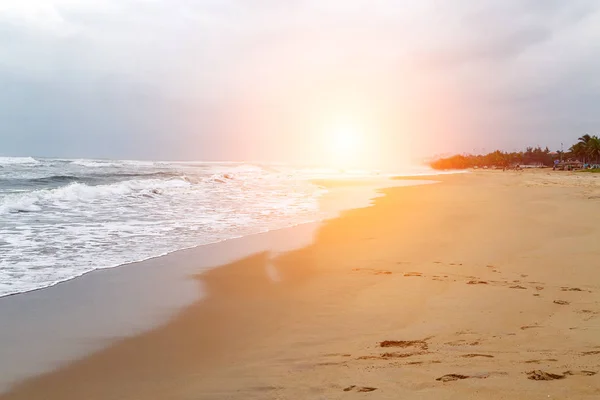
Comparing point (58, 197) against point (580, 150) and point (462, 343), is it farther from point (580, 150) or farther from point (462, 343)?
point (580, 150)

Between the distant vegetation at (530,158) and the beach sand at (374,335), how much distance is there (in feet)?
349

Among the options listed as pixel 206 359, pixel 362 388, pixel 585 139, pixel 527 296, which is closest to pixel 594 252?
pixel 527 296

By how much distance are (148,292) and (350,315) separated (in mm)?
3092

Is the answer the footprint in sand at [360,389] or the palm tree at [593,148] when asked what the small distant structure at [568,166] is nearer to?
the palm tree at [593,148]

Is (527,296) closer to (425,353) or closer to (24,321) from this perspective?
(425,353)

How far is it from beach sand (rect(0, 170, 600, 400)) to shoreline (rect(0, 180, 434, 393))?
264 mm

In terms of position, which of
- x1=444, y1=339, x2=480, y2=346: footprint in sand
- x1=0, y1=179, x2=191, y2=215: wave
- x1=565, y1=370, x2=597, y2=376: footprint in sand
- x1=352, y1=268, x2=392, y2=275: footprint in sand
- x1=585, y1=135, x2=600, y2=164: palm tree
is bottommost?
x1=352, y1=268, x2=392, y2=275: footprint in sand

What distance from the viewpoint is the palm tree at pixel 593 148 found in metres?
95.0

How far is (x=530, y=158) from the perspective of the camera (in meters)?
146

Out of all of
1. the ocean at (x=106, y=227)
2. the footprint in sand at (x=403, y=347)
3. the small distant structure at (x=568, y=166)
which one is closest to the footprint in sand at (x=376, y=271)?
the footprint in sand at (x=403, y=347)

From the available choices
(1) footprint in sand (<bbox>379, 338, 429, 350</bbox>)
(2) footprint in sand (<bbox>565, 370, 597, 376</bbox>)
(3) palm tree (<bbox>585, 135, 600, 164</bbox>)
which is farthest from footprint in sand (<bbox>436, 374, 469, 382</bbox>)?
(3) palm tree (<bbox>585, 135, 600, 164</bbox>)

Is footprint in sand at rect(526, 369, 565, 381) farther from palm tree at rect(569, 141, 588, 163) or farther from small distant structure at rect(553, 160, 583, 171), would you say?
palm tree at rect(569, 141, 588, 163)

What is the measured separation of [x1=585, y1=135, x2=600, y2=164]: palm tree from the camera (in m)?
95.0

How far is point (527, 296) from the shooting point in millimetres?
5914
